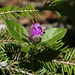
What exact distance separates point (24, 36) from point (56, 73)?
0.24m

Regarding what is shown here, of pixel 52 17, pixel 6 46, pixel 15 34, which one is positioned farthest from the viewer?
pixel 52 17

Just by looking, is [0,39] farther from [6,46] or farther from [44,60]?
[44,60]

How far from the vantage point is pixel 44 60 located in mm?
803

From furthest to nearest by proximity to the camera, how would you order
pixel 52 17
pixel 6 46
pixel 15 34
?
pixel 52 17 < pixel 6 46 < pixel 15 34

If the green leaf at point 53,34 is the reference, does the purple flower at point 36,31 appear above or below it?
above

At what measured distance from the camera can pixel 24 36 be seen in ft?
2.49

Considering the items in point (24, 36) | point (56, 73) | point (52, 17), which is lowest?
point (56, 73)

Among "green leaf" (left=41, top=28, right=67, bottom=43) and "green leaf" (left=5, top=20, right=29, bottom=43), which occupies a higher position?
"green leaf" (left=5, top=20, right=29, bottom=43)

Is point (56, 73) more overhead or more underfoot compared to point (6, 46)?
more underfoot

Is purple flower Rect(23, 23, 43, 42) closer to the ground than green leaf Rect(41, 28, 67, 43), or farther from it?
farther from it

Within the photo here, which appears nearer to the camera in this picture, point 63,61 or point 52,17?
point 63,61

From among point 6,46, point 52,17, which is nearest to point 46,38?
point 6,46

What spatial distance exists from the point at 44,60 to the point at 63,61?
94 millimetres

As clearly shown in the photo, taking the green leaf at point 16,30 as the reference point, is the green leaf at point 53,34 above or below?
below
